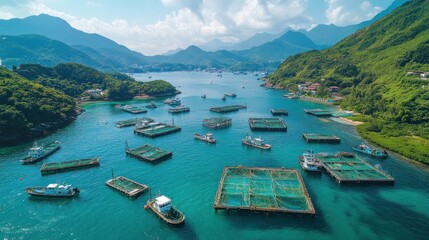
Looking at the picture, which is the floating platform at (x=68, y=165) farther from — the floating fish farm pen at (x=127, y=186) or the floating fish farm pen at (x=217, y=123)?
the floating fish farm pen at (x=217, y=123)

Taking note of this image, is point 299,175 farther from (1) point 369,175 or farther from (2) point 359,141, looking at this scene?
(2) point 359,141

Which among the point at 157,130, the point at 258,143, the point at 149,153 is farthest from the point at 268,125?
the point at 149,153

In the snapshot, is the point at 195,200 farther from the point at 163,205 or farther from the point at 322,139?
the point at 322,139

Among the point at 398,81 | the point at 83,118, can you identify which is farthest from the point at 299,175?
the point at 398,81

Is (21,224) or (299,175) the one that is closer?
(21,224)

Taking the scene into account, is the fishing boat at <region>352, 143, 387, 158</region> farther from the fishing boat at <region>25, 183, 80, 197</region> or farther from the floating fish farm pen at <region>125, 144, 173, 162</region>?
the fishing boat at <region>25, 183, 80, 197</region>

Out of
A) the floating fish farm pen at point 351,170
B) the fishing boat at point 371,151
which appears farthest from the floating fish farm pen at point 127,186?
the fishing boat at point 371,151
